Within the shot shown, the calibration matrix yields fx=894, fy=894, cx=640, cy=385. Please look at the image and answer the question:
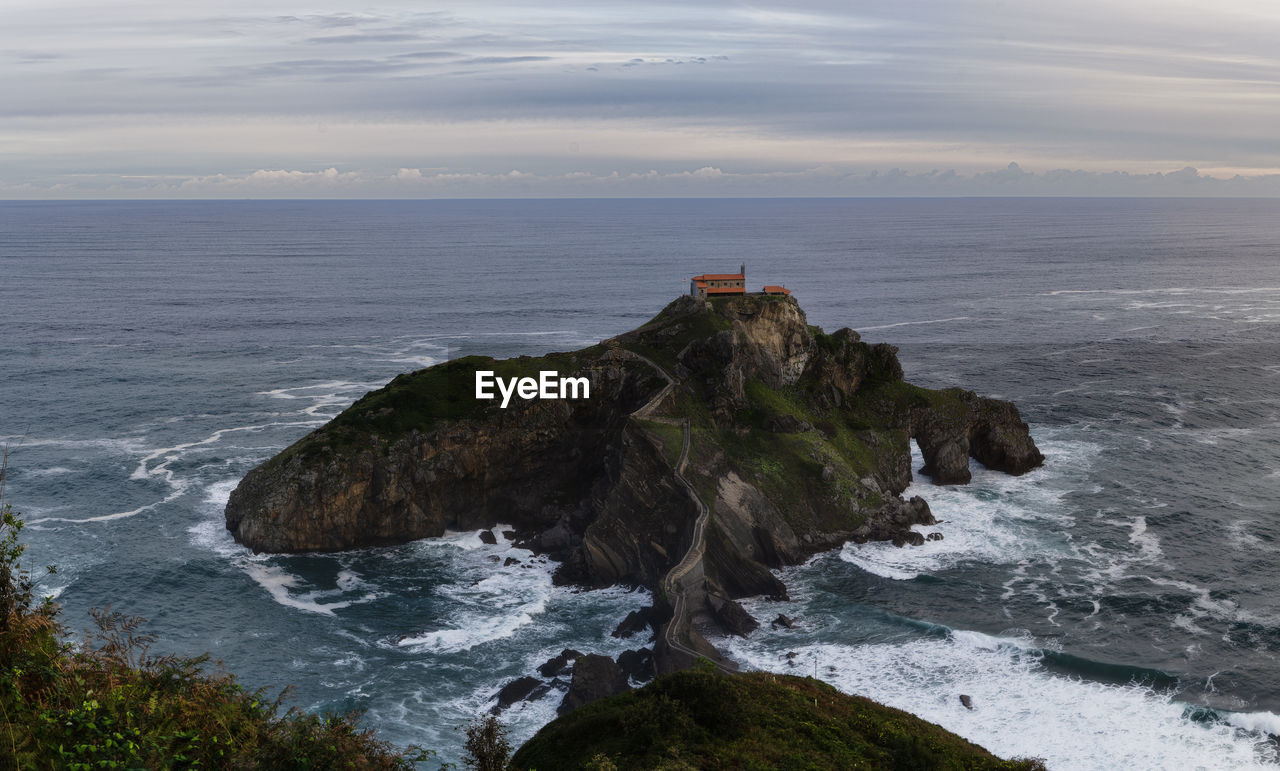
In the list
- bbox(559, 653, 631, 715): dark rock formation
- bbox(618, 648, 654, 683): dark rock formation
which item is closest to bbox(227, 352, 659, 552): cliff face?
bbox(618, 648, 654, 683): dark rock formation

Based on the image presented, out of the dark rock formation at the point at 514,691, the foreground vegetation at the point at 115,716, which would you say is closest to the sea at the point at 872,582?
the dark rock formation at the point at 514,691

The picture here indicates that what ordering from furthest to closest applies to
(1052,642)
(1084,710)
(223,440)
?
(223,440), (1052,642), (1084,710)

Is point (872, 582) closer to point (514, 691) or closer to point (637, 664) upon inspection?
point (637, 664)

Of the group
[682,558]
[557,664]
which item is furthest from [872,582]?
[557,664]

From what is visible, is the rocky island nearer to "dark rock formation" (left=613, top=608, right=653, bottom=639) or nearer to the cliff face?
the cliff face

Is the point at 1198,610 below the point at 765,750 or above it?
below

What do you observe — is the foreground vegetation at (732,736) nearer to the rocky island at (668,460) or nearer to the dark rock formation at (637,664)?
the dark rock formation at (637,664)

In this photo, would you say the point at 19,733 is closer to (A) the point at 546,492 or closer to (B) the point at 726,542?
(B) the point at 726,542

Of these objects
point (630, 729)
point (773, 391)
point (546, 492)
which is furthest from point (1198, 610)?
point (546, 492)
